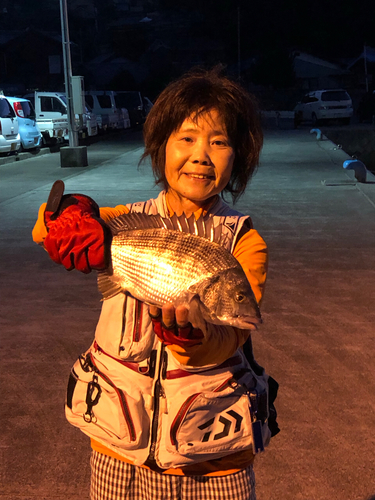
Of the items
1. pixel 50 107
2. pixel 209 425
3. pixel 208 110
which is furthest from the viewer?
pixel 50 107

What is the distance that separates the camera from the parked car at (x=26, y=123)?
20.3 meters

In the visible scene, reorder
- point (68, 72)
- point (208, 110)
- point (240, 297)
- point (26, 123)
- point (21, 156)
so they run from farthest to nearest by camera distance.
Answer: point (26, 123)
point (21, 156)
point (68, 72)
point (208, 110)
point (240, 297)

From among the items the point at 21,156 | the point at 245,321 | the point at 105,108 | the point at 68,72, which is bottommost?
the point at 21,156

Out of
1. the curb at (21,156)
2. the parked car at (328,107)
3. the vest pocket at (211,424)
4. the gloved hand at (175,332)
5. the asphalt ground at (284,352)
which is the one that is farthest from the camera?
the parked car at (328,107)

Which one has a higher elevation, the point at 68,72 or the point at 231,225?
the point at 68,72

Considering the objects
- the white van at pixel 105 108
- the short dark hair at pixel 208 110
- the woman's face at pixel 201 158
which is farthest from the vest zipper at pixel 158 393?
the white van at pixel 105 108

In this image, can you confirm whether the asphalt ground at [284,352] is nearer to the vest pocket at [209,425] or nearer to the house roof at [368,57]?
the vest pocket at [209,425]

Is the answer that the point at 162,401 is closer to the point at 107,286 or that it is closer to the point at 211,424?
the point at 211,424

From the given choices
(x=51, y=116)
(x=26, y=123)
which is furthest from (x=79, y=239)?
(x=51, y=116)

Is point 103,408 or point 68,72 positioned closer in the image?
point 103,408

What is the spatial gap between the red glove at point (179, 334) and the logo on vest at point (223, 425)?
1.27 feet

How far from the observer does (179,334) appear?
1.58 metres

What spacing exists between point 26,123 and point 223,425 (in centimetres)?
2006

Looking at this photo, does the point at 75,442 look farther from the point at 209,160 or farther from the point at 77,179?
the point at 77,179
